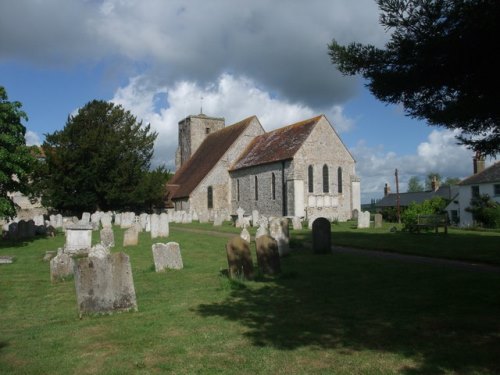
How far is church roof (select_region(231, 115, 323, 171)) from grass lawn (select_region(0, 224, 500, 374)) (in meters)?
24.3

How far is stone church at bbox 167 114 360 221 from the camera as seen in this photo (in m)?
34.3

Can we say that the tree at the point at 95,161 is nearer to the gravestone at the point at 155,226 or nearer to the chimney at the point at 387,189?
the gravestone at the point at 155,226

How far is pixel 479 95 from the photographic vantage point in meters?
7.03

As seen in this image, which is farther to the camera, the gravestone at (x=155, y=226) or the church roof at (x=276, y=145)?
the church roof at (x=276, y=145)

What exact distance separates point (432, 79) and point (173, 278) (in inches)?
272

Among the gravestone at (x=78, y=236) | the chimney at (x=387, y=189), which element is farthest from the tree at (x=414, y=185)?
the gravestone at (x=78, y=236)

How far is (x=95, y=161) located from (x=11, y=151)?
18109 millimetres

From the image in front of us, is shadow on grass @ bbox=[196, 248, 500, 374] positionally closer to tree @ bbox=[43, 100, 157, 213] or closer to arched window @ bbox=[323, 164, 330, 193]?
arched window @ bbox=[323, 164, 330, 193]

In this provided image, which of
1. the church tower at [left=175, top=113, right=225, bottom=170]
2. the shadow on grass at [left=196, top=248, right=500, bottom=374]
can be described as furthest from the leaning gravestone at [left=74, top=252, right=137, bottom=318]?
the church tower at [left=175, top=113, right=225, bottom=170]

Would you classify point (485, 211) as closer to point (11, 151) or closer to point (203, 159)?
point (203, 159)

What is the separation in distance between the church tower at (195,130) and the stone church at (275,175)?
598 cm

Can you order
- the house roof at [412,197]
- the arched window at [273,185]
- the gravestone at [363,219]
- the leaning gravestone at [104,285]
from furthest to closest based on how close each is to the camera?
the house roof at [412,197] → the arched window at [273,185] → the gravestone at [363,219] → the leaning gravestone at [104,285]

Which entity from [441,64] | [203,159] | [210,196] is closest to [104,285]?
[441,64]

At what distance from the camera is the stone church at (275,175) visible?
3428cm
